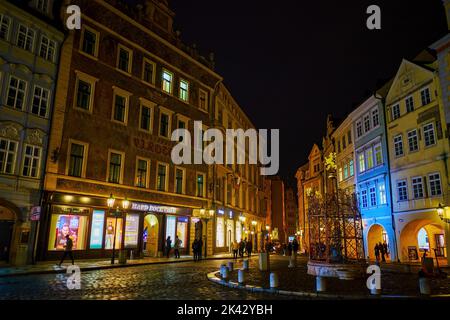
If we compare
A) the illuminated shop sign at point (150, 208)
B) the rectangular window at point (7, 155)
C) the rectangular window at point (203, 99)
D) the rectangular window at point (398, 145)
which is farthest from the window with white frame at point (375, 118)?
the rectangular window at point (7, 155)

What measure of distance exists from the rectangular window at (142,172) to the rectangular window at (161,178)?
1.43 m

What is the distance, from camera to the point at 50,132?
2331 cm

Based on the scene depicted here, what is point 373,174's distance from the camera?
33969 mm

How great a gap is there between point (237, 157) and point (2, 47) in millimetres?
31593

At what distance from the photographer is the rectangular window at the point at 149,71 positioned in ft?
103

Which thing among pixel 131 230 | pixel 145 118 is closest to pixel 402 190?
pixel 131 230

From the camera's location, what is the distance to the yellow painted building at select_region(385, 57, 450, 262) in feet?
84.9

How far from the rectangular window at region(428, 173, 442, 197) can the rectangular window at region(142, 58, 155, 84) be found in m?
23.6

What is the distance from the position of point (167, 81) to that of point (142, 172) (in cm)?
930

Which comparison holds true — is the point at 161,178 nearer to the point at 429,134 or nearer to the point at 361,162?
the point at 361,162

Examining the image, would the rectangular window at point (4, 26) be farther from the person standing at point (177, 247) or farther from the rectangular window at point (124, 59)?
the person standing at point (177, 247)

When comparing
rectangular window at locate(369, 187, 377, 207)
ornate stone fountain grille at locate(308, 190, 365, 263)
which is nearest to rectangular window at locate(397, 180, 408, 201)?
rectangular window at locate(369, 187, 377, 207)
